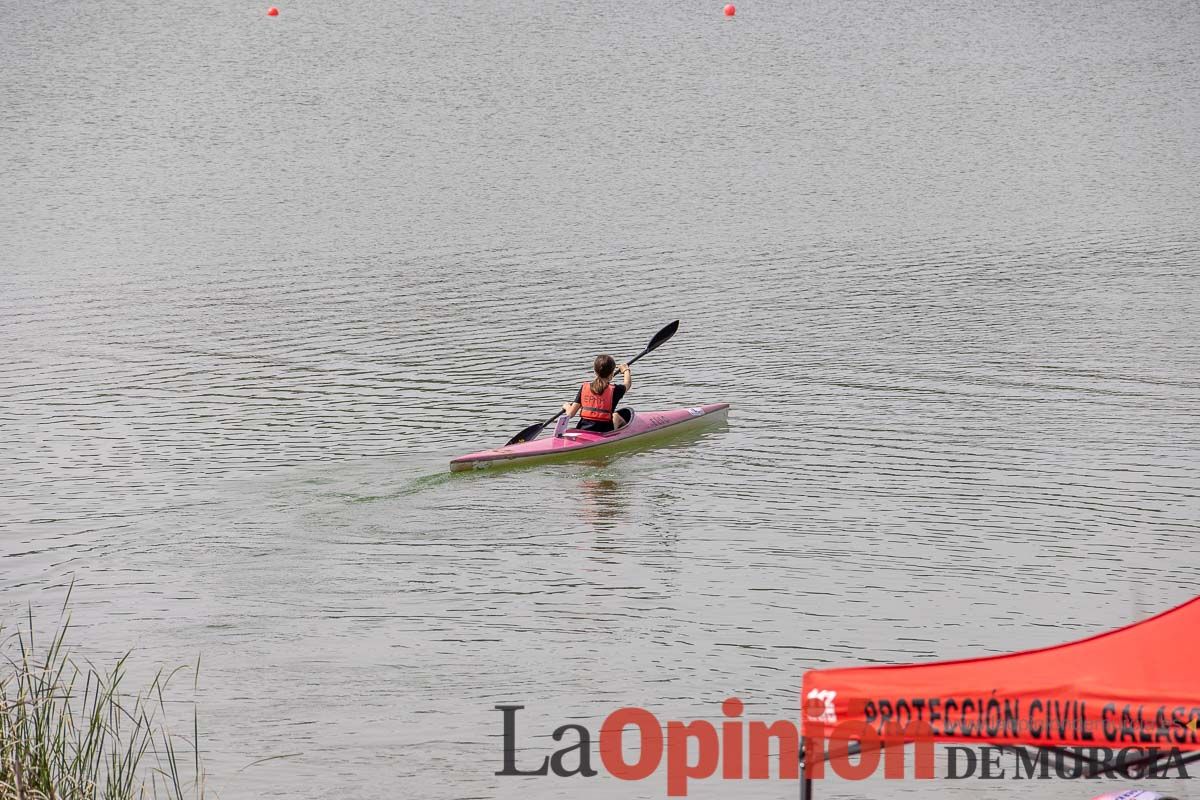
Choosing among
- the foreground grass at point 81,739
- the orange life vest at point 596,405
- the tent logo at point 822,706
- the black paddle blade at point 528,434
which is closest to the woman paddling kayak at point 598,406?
the orange life vest at point 596,405

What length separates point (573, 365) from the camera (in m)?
20.3

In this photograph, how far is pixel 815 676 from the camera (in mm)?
5555

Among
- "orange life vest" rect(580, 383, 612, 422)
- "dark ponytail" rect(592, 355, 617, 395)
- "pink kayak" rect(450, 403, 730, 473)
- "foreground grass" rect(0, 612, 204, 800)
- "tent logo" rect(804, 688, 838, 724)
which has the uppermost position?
"dark ponytail" rect(592, 355, 617, 395)

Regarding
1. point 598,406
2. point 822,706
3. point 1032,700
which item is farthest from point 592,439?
point 1032,700

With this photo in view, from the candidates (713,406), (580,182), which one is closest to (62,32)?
(580,182)

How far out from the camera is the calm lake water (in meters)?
11.0

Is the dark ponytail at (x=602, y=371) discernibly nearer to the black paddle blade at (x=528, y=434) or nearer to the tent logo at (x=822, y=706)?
Answer: the black paddle blade at (x=528, y=434)

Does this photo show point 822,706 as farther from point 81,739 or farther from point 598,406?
point 598,406

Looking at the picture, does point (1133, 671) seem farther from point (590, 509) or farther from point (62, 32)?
point (62, 32)

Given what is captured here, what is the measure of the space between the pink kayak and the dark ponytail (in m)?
0.52

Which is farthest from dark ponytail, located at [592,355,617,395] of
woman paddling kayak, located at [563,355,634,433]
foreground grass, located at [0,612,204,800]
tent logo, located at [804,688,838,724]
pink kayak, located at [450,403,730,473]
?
tent logo, located at [804,688,838,724]

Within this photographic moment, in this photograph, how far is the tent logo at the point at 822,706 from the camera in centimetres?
543

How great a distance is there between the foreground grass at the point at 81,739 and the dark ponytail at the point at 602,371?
6296mm

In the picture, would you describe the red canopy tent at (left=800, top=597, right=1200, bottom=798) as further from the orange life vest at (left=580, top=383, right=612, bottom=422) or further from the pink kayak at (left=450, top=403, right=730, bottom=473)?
the orange life vest at (left=580, top=383, right=612, bottom=422)
